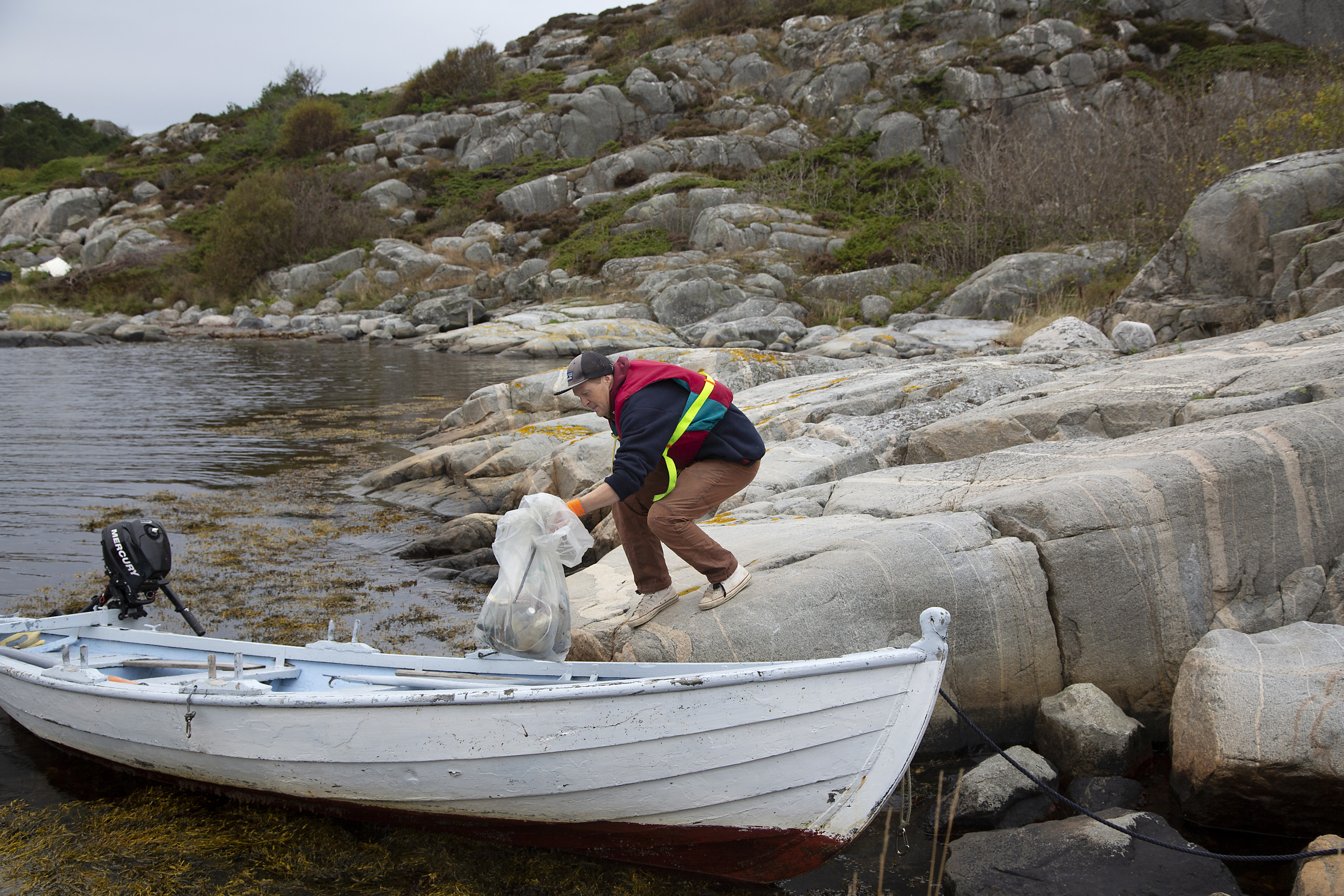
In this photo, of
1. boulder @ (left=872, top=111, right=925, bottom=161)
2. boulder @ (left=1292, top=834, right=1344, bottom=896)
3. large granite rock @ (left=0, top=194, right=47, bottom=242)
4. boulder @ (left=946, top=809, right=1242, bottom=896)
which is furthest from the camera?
large granite rock @ (left=0, top=194, right=47, bottom=242)

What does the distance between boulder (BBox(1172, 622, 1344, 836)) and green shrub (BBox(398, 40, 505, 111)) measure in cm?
6350

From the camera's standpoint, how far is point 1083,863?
3.74 m

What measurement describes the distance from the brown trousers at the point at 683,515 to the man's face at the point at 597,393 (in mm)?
455

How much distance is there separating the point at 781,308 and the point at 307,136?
139ft

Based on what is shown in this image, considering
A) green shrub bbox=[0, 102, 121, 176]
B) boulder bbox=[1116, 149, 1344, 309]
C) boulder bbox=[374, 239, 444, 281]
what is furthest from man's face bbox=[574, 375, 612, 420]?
green shrub bbox=[0, 102, 121, 176]

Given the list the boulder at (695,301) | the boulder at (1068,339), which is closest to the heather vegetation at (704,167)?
the boulder at (695,301)

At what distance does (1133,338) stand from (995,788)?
345 inches

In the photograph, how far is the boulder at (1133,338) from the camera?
11008 mm

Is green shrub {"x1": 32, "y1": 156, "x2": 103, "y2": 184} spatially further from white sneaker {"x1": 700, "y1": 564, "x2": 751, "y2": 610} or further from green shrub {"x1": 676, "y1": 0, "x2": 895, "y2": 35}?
white sneaker {"x1": 700, "y1": 564, "x2": 751, "y2": 610}

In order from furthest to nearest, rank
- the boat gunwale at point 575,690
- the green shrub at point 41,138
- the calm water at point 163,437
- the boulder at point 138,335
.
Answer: the green shrub at point 41,138, the boulder at point 138,335, the calm water at point 163,437, the boat gunwale at point 575,690

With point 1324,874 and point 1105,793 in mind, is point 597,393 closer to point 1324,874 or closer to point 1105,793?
point 1105,793

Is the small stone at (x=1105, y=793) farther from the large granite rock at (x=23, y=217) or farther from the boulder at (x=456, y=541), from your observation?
the large granite rock at (x=23, y=217)

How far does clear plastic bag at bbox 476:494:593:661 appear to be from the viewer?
168 inches

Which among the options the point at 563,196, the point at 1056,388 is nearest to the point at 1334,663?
the point at 1056,388
